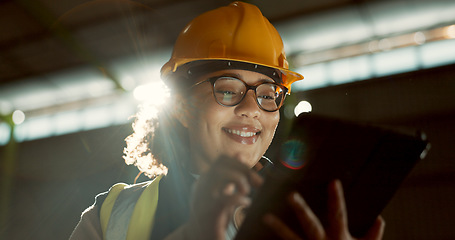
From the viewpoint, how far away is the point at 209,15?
187cm

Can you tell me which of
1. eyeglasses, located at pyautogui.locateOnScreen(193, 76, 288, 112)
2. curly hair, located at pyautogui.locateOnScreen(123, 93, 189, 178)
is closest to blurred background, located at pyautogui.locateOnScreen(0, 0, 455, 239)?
curly hair, located at pyautogui.locateOnScreen(123, 93, 189, 178)

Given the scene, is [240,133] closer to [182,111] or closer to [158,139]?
[182,111]

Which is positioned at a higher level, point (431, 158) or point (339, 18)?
point (339, 18)

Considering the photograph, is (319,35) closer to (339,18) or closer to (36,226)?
(339,18)

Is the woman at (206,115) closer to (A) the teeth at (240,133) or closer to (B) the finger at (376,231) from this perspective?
(A) the teeth at (240,133)

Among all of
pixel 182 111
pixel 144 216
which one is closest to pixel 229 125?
pixel 182 111

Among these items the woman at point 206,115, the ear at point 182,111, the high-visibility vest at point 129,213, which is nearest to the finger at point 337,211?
the woman at point 206,115

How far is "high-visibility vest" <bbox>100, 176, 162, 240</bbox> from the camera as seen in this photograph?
1.54 meters

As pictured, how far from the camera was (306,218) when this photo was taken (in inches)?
39.8

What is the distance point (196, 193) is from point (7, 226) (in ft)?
41.6

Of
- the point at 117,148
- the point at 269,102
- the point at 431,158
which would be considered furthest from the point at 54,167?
the point at 269,102

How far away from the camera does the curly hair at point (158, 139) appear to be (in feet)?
6.17

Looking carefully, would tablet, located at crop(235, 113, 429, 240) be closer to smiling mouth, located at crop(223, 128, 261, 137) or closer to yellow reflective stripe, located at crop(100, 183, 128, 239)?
smiling mouth, located at crop(223, 128, 261, 137)

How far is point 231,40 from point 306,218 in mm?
1017
